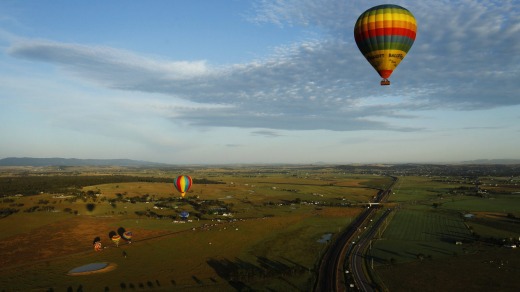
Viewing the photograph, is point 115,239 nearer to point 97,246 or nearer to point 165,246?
point 97,246

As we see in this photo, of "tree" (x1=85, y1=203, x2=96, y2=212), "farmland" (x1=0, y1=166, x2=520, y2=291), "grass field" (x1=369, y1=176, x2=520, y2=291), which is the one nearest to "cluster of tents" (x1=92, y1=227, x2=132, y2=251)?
"farmland" (x1=0, y1=166, x2=520, y2=291)

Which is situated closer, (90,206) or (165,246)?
(165,246)

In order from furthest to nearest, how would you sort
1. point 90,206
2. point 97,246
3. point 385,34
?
point 90,206 → point 97,246 → point 385,34

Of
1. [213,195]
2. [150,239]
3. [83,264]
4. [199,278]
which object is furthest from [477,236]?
[213,195]

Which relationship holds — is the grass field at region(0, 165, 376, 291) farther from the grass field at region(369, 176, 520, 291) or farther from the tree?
the grass field at region(369, 176, 520, 291)

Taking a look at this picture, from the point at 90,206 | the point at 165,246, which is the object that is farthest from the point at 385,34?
the point at 90,206

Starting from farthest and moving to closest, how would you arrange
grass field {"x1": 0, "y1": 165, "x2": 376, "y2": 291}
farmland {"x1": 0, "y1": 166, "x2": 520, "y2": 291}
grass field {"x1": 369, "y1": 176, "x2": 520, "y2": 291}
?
farmland {"x1": 0, "y1": 166, "x2": 520, "y2": 291}
grass field {"x1": 0, "y1": 165, "x2": 376, "y2": 291}
grass field {"x1": 369, "y1": 176, "x2": 520, "y2": 291}

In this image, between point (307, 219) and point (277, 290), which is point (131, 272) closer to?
point (277, 290)
